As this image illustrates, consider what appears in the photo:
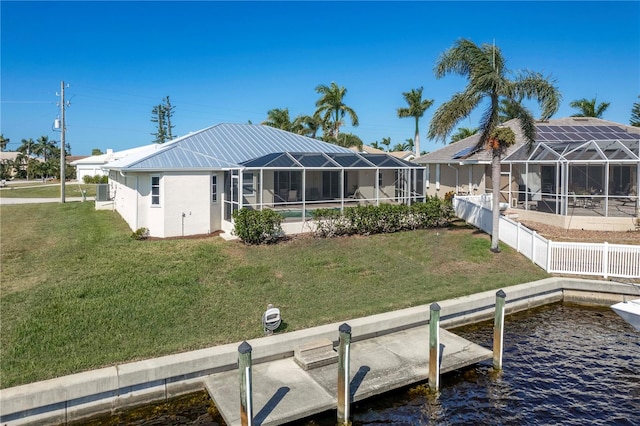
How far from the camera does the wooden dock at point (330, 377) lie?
768cm

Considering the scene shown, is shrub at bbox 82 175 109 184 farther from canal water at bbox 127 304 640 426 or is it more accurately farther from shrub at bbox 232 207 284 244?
canal water at bbox 127 304 640 426

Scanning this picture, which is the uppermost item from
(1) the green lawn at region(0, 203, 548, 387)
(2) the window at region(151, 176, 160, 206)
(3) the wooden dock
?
(2) the window at region(151, 176, 160, 206)

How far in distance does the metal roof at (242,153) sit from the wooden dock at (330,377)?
10.9 m

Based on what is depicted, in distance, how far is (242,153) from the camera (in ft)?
→ 72.4

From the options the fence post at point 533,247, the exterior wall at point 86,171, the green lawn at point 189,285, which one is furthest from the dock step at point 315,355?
the exterior wall at point 86,171

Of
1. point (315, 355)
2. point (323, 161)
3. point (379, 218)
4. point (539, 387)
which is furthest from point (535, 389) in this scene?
point (323, 161)

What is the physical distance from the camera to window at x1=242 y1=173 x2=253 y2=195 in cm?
1962

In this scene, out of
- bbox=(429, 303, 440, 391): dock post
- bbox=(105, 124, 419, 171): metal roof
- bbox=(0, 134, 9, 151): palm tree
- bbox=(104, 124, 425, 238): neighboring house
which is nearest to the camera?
bbox=(429, 303, 440, 391): dock post

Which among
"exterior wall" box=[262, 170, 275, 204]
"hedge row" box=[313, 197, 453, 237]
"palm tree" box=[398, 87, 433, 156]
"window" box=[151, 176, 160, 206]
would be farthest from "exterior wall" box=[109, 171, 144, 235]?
"palm tree" box=[398, 87, 433, 156]

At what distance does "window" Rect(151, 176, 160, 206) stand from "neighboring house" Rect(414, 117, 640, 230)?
12692 mm

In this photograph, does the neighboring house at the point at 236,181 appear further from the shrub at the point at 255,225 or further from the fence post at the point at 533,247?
the fence post at the point at 533,247

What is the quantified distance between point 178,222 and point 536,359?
1354cm

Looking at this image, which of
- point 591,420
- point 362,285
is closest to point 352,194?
point 362,285

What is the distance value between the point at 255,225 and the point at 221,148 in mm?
6679
